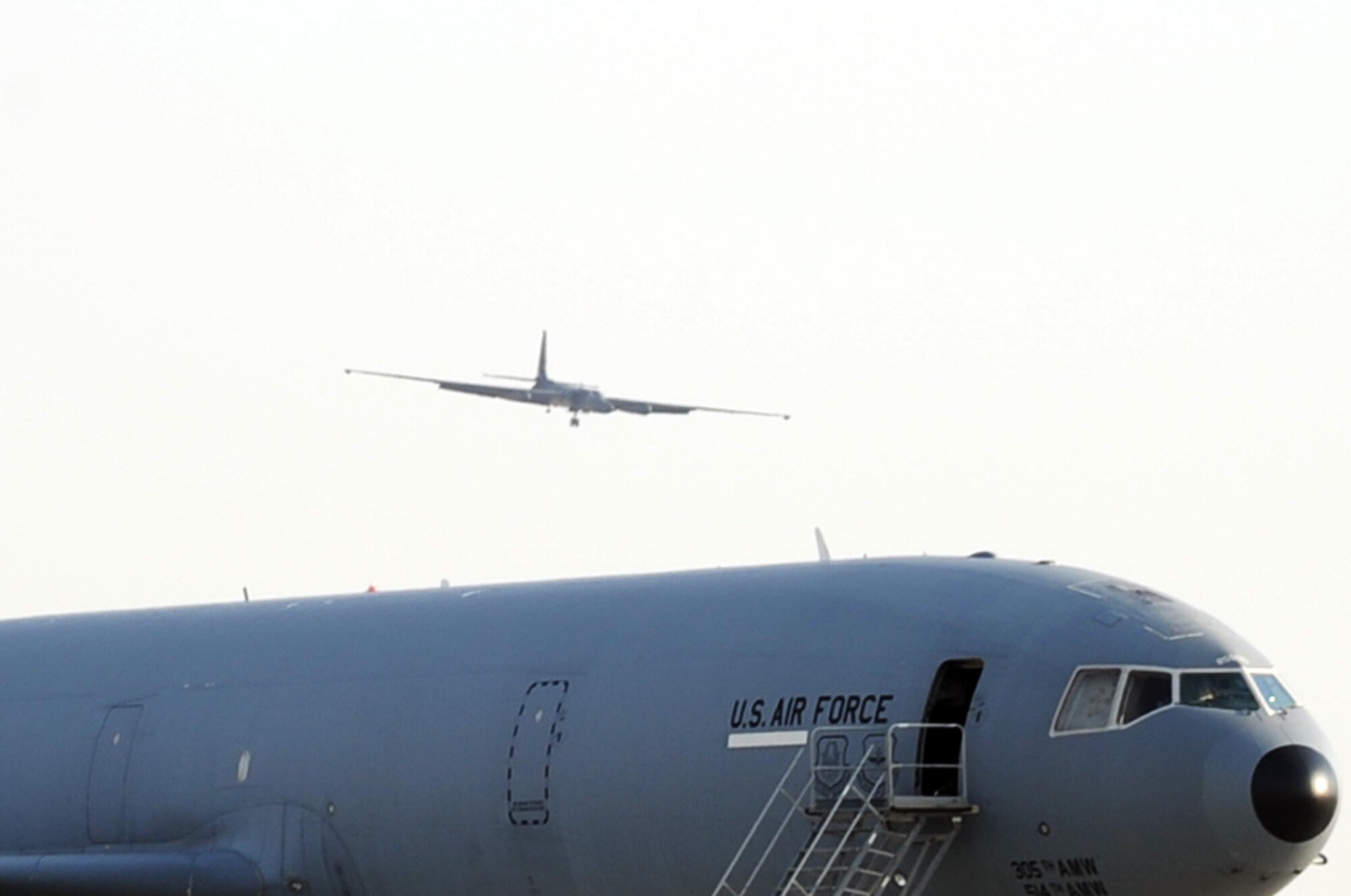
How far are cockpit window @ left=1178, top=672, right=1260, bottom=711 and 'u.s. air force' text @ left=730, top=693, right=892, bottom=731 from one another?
9.28 ft

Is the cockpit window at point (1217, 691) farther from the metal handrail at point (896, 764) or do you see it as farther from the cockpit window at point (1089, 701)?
the metal handrail at point (896, 764)

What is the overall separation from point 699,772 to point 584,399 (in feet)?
242

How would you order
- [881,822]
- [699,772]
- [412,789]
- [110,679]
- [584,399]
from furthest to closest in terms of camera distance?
[584,399], [110,679], [412,789], [699,772], [881,822]

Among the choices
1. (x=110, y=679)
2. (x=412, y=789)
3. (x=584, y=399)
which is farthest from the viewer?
(x=584, y=399)

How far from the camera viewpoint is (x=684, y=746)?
27.4 meters

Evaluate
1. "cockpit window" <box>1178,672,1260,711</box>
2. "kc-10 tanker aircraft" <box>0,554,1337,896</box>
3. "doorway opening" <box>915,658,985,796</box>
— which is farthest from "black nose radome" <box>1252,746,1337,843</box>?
"doorway opening" <box>915,658,985,796</box>

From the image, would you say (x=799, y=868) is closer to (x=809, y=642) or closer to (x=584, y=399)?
(x=809, y=642)

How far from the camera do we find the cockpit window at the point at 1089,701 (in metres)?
25.1

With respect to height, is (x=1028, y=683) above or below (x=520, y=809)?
above

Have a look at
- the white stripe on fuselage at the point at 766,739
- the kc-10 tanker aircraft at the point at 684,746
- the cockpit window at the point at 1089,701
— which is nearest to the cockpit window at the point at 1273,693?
the kc-10 tanker aircraft at the point at 684,746

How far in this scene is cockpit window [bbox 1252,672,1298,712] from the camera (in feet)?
82.9

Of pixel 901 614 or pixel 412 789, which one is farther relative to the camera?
pixel 412 789

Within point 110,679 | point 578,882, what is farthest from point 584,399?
point 578,882

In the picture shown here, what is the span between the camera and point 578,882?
28.3 metres
